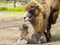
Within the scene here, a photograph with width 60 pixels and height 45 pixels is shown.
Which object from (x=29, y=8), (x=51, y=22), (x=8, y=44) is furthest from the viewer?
(x=51, y=22)

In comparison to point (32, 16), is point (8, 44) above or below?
below

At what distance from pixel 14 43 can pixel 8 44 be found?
25cm

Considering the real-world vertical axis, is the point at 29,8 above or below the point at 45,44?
above

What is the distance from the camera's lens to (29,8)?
8.56 metres

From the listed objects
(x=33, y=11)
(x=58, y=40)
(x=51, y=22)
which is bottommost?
(x=58, y=40)

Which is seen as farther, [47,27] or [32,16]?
[47,27]

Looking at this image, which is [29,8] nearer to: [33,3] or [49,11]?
[33,3]

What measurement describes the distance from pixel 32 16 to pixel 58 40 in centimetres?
177

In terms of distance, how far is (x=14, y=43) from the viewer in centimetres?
929

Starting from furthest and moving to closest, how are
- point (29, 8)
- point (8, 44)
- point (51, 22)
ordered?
point (51, 22)
point (8, 44)
point (29, 8)

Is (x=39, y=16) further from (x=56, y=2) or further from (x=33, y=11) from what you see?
→ (x=56, y=2)

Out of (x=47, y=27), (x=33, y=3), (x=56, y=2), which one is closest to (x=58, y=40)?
(x=47, y=27)

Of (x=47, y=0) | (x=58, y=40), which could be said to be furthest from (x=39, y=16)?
(x=58, y=40)

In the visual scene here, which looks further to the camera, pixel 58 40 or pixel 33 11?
pixel 58 40
